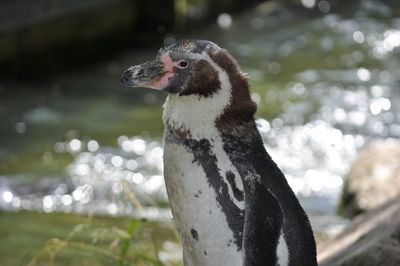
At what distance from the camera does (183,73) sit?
7.17 ft

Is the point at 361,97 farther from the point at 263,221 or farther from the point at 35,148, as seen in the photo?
the point at 263,221

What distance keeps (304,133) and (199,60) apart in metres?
4.30

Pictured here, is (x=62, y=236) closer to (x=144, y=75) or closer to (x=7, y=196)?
(x=7, y=196)

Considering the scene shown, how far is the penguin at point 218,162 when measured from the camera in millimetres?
2180

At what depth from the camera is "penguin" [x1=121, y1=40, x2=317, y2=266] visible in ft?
7.15

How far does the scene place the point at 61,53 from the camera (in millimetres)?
8445

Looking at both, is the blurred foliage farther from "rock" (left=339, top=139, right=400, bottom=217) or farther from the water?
"rock" (left=339, top=139, right=400, bottom=217)

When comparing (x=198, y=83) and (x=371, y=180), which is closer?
(x=198, y=83)

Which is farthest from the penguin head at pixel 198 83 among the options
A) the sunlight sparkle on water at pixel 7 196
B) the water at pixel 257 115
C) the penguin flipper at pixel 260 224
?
the sunlight sparkle on water at pixel 7 196

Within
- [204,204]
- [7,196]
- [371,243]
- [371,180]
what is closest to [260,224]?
[204,204]

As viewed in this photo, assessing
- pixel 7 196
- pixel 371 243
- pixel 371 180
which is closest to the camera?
pixel 371 243

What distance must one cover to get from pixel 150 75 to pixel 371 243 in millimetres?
1164

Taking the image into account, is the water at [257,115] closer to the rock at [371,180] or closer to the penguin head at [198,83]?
the rock at [371,180]

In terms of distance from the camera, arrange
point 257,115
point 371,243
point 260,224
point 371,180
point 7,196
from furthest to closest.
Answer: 1. point 257,115
2. point 7,196
3. point 371,180
4. point 371,243
5. point 260,224
